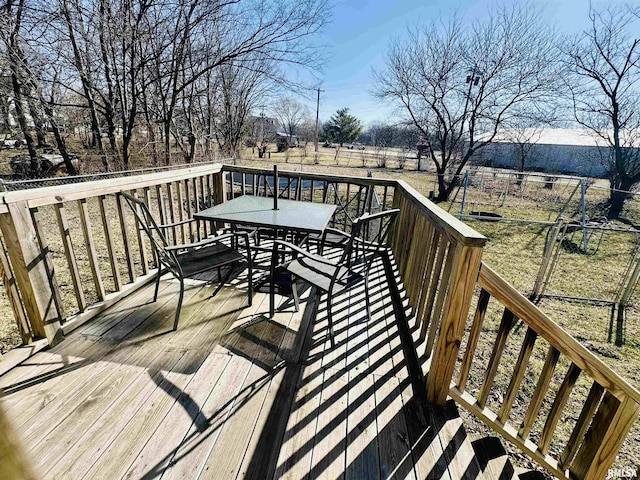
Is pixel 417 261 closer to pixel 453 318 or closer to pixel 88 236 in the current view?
pixel 453 318

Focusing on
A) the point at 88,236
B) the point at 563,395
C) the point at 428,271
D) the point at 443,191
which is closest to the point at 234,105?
the point at 443,191

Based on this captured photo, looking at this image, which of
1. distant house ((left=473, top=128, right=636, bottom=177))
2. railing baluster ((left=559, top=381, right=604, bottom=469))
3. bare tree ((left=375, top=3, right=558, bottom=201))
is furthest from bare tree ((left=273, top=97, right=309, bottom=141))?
railing baluster ((left=559, top=381, right=604, bottom=469))

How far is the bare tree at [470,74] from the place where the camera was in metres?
9.66

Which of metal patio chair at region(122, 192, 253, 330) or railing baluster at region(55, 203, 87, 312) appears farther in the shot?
metal patio chair at region(122, 192, 253, 330)

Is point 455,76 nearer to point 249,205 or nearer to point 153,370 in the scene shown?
point 249,205

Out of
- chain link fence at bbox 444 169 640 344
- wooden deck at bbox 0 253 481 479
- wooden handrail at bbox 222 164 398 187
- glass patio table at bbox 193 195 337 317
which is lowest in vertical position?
chain link fence at bbox 444 169 640 344

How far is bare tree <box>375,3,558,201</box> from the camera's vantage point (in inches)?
380

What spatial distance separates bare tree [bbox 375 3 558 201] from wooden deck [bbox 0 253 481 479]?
9172 mm

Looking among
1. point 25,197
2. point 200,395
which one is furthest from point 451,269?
point 25,197

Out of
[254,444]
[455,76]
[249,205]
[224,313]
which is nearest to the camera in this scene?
[254,444]

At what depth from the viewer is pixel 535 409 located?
5.11ft

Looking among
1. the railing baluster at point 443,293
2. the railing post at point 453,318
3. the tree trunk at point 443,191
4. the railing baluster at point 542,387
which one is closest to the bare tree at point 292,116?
the tree trunk at point 443,191

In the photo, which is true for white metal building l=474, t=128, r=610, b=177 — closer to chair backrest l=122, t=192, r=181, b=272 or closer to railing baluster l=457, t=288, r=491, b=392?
railing baluster l=457, t=288, r=491, b=392

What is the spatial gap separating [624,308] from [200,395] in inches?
229
